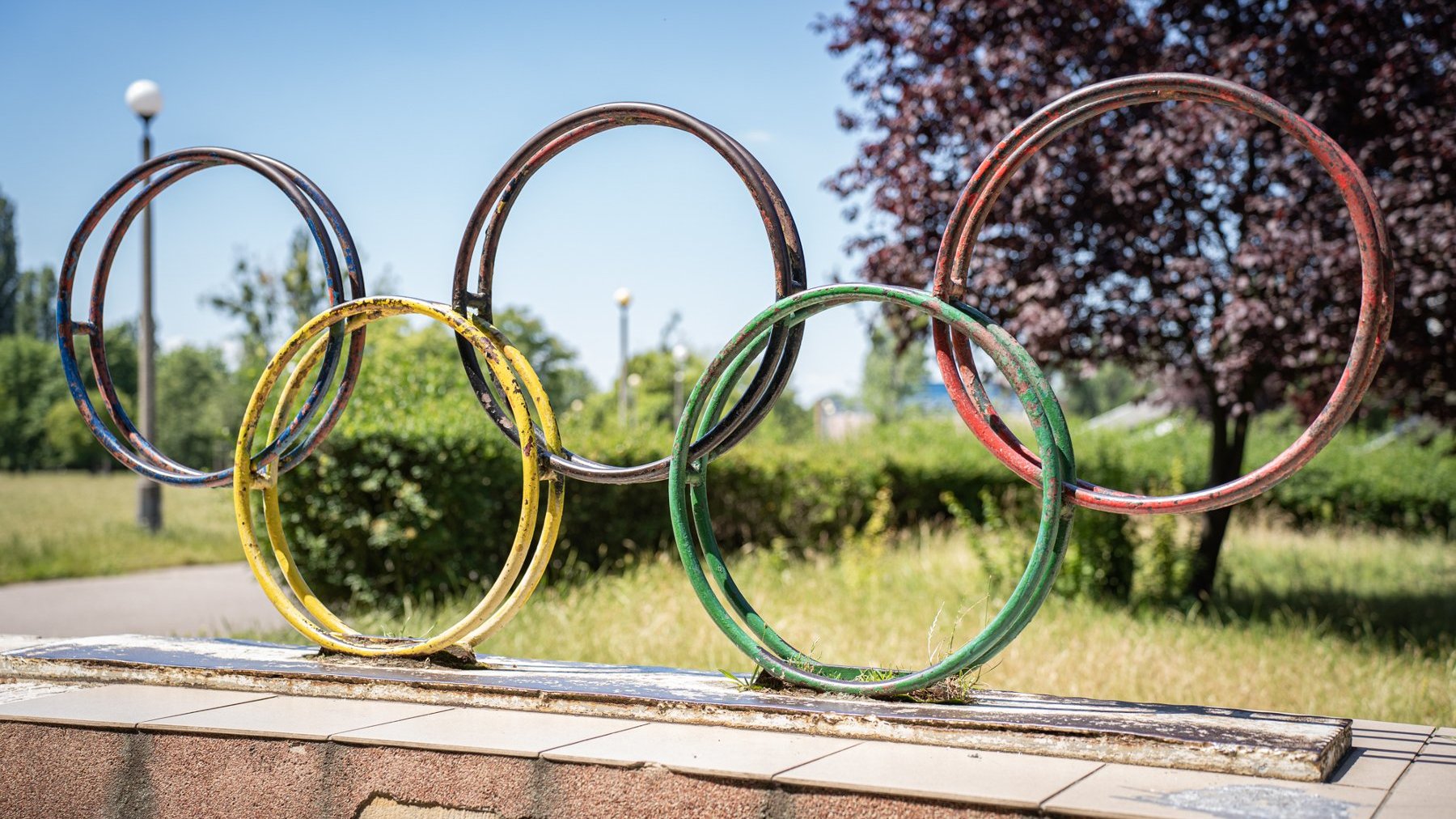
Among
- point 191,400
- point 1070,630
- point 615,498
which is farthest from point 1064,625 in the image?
point 191,400

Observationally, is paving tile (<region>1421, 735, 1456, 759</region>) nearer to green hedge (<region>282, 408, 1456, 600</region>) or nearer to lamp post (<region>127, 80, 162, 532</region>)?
green hedge (<region>282, 408, 1456, 600</region>)

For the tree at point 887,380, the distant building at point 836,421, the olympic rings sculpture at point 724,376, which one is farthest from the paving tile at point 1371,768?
the tree at point 887,380

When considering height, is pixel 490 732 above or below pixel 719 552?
below

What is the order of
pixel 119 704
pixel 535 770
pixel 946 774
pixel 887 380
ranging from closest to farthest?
1. pixel 946 774
2. pixel 535 770
3. pixel 119 704
4. pixel 887 380

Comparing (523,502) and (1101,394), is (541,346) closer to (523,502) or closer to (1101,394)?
(523,502)

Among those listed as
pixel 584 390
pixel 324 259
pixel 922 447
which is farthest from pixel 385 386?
pixel 584 390

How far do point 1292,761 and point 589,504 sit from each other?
6938 millimetres

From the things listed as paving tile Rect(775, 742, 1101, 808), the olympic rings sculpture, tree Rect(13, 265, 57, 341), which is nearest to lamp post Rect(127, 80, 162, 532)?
the olympic rings sculpture

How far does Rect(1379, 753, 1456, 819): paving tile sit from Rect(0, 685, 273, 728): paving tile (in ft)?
8.59

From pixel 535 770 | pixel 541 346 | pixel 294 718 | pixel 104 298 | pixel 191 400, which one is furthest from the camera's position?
pixel 191 400

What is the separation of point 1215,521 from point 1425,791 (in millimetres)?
6167

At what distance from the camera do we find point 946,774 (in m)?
2.37

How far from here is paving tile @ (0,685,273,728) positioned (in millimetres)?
2979

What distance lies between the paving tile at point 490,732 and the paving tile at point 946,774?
582 mm
